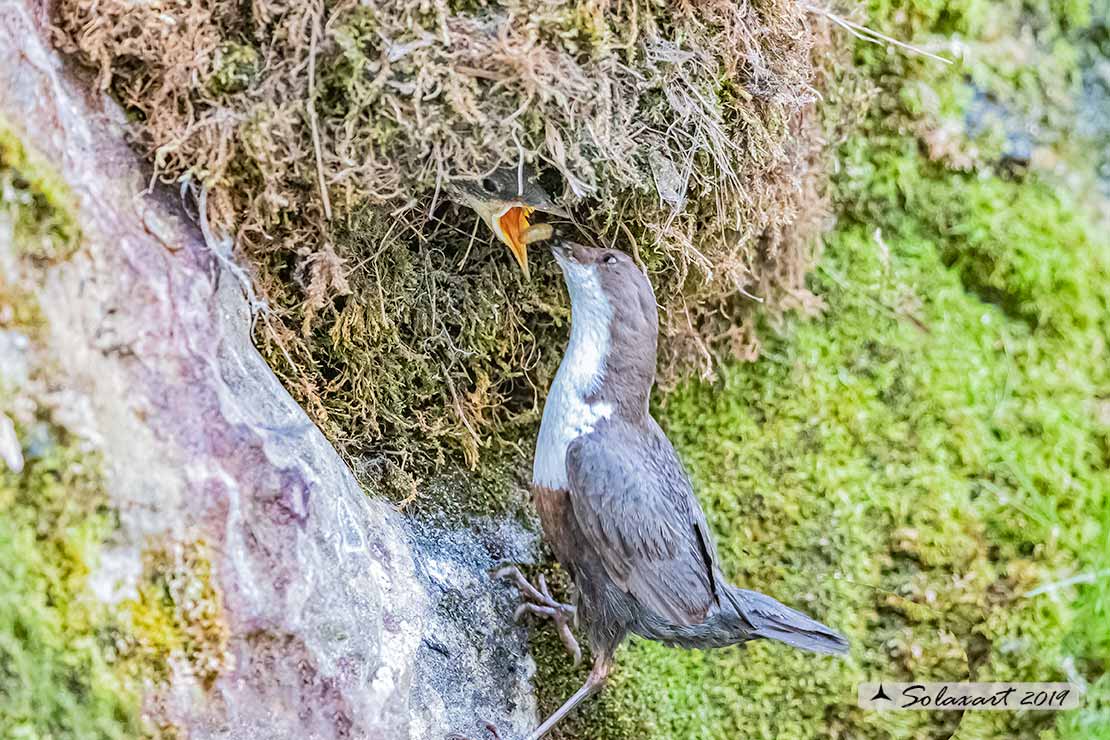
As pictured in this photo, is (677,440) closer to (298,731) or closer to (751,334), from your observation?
(751,334)

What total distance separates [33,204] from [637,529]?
5.70ft

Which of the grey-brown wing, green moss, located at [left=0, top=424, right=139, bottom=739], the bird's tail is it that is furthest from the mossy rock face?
the bird's tail

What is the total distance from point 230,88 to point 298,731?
1.55 meters

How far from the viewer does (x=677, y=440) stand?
11.4ft

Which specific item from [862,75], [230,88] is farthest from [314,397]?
[862,75]

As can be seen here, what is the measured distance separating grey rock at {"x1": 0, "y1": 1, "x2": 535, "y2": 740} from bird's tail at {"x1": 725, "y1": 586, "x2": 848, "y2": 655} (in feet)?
3.30

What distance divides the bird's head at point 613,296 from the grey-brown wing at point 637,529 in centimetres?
27

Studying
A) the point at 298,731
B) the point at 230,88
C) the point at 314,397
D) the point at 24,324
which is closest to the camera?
the point at 24,324

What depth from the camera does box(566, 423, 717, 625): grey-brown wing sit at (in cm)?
275

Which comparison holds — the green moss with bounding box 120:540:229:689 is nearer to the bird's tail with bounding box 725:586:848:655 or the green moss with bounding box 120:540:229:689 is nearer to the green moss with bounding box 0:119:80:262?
the green moss with bounding box 0:119:80:262

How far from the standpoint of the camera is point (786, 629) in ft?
9.29

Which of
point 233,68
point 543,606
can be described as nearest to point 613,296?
point 543,606

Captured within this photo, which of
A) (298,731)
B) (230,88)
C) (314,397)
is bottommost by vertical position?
(298,731)

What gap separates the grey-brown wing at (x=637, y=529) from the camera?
2.75 meters
